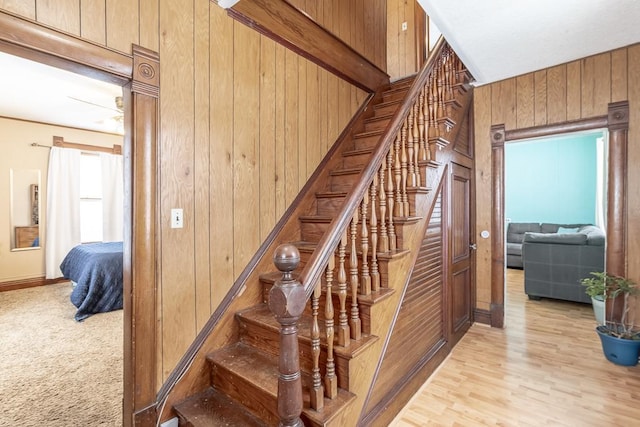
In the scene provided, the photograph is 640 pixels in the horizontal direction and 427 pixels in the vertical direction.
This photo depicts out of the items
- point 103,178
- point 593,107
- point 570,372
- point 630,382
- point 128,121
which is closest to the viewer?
point 128,121

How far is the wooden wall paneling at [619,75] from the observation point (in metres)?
2.61

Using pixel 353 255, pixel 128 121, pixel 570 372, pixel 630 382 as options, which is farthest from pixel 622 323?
pixel 128 121

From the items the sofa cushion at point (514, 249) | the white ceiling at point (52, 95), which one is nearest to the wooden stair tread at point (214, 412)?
the white ceiling at point (52, 95)

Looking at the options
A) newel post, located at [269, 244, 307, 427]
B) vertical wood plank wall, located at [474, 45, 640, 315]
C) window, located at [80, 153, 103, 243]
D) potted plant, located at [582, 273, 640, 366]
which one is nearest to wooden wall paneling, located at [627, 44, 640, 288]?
vertical wood plank wall, located at [474, 45, 640, 315]

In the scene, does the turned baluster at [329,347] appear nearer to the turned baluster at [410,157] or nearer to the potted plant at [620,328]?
the turned baluster at [410,157]

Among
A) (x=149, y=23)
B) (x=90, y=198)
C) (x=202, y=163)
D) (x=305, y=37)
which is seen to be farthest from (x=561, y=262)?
(x=90, y=198)

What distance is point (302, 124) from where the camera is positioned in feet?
8.28

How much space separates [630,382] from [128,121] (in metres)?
3.81

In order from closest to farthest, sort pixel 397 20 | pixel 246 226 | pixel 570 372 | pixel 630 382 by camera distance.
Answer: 1. pixel 246 226
2. pixel 630 382
3. pixel 570 372
4. pixel 397 20

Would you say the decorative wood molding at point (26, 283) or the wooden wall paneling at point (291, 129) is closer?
the wooden wall paneling at point (291, 129)

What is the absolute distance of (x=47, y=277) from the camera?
4.87m

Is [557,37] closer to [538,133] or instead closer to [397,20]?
[538,133]

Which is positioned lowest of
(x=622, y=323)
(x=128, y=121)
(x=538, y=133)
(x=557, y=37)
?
(x=622, y=323)

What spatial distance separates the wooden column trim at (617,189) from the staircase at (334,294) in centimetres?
151
